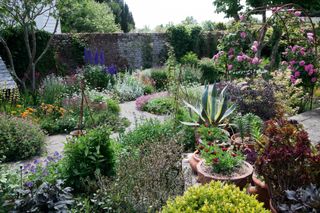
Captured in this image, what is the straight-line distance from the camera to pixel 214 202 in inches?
85.1

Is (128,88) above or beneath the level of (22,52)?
beneath

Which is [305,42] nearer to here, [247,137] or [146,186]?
[247,137]

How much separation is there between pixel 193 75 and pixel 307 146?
A: 31.7 ft

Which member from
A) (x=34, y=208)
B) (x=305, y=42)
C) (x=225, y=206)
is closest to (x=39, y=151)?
(x=34, y=208)

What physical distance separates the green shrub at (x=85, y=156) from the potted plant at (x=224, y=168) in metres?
1.14

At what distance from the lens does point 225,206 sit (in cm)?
210

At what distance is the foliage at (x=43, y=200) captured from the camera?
278 cm

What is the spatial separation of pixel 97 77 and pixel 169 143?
310 inches

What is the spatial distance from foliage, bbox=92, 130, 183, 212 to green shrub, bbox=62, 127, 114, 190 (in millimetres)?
544

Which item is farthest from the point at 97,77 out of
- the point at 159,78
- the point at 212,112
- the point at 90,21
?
the point at 90,21

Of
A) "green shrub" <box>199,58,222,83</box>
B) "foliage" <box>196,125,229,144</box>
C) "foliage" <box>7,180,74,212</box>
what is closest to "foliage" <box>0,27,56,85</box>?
"green shrub" <box>199,58,222,83</box>

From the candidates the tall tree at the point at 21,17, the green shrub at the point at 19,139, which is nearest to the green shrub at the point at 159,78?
the tall tree at the point at 21,17

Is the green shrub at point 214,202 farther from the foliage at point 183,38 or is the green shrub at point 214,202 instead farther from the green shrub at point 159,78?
the foliage at point 183,38

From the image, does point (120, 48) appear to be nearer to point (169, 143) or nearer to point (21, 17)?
point (21, 17)
